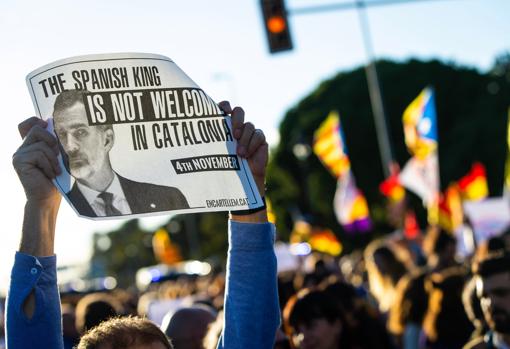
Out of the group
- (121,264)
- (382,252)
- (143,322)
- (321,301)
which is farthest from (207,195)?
(121,264)

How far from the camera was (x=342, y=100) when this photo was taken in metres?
52.3

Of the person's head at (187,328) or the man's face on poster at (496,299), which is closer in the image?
the man's face on poster at (496,299)

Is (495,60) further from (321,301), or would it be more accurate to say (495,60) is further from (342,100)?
(321,301)

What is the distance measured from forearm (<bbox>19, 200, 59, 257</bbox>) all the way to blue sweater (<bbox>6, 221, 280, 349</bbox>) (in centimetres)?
3

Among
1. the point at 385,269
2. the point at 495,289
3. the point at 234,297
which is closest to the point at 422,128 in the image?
the point at 385,269

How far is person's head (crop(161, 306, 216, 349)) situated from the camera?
15.0 ft

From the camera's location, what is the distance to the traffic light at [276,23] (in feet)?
40.9

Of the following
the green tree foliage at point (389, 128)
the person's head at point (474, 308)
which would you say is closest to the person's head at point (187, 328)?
the person's head at point (474, 308)

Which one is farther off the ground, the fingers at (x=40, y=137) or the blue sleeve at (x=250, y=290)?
the fingers at (x=40, y=137)

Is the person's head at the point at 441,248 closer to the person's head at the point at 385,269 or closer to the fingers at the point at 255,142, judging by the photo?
the person's head at the point at 385,269

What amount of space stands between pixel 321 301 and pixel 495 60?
184ft

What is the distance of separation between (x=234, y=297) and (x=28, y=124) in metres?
0.79

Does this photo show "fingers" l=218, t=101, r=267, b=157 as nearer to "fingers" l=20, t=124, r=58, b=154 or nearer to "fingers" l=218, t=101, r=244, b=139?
"fingers" l=218, t=101, r=244, b=139

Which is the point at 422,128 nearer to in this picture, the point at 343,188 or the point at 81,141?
the point at 343,188
